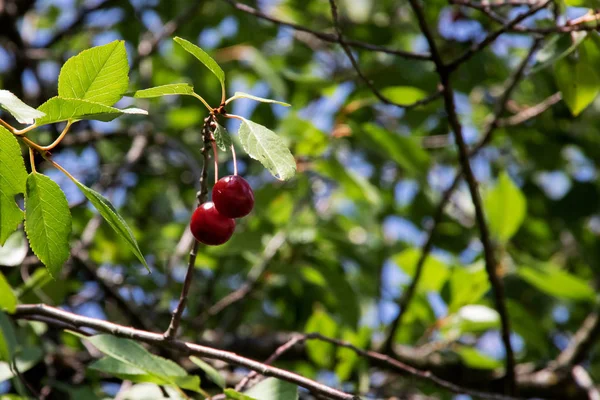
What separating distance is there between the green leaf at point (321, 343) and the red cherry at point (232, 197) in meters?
1.17

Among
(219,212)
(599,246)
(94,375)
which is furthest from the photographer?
(599,246)

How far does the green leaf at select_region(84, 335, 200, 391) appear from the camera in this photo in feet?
4.06

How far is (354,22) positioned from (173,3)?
0.80 meters

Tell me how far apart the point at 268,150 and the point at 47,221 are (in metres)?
0.37

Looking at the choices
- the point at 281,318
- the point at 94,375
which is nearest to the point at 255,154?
the point at 94,375

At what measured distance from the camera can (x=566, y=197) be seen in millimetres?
3129

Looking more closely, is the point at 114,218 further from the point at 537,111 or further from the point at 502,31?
the point at 537,111

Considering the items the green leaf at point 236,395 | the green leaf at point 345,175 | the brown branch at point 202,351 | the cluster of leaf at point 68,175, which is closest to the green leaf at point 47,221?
the cluster of leaf at point 68,175

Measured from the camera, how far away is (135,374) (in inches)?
50.1

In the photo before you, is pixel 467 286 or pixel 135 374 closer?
pixel 135 374

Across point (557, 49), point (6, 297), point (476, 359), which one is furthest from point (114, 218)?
point (476, 359)

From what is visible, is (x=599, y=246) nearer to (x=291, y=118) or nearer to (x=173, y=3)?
(x=291, y=118)

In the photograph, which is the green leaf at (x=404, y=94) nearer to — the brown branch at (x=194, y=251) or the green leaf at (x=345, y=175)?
the green leaf at (x=345, y=175)

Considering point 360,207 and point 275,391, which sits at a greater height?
point 360,207
